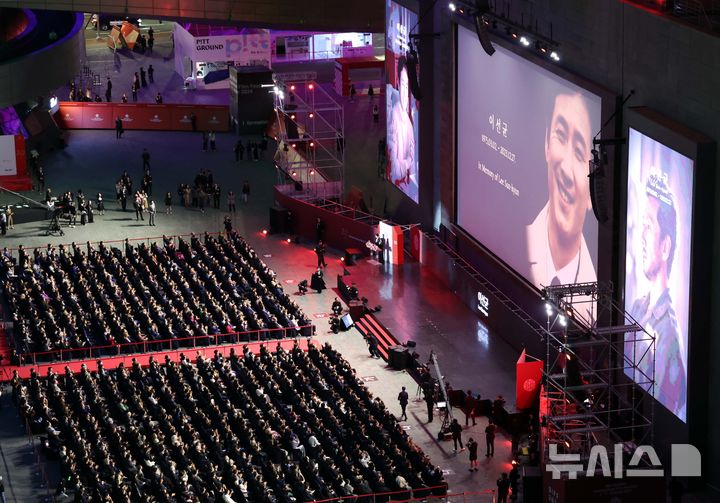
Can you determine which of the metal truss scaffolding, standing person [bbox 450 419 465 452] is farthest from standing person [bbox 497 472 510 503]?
standing person [bbox 450 419 465 452]

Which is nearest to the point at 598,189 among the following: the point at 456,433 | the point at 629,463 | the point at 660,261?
the point at 660,261

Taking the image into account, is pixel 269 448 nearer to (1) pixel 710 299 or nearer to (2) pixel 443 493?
(2) pixel 443 493

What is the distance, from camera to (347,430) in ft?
160

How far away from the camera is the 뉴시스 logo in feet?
137

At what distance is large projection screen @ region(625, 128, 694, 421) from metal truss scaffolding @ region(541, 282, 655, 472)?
266mm

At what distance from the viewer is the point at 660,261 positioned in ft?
147

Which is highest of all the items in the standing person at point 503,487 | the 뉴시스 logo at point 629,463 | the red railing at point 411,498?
the 뉴시스 logo at point 629,463

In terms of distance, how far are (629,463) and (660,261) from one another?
5.85 metres

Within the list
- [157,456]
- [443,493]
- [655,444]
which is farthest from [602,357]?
[157,456]

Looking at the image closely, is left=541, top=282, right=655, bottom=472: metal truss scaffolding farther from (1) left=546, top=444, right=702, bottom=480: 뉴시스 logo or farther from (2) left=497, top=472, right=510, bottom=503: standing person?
(2) left=497, top=472, right=510, bottom=503: standing person

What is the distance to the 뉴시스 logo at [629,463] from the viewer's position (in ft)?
137

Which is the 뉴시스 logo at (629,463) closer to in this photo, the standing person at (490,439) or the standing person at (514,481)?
the standing person at (514,481)

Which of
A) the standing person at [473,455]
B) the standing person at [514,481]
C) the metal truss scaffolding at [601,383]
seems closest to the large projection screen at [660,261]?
the metal truss scaffolding at [601,383]

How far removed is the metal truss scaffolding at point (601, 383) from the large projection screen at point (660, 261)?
0.27 meters
